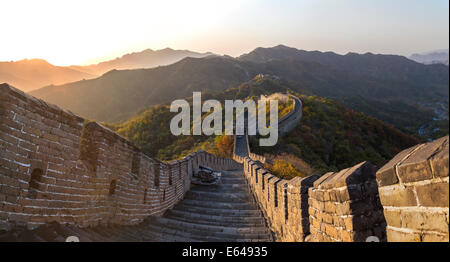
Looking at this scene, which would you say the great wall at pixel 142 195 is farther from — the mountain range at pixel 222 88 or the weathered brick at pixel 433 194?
the mountain range at pixel 222 88

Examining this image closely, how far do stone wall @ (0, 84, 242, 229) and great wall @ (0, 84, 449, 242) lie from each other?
0.5 inches

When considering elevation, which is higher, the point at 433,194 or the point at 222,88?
the point at 222,88

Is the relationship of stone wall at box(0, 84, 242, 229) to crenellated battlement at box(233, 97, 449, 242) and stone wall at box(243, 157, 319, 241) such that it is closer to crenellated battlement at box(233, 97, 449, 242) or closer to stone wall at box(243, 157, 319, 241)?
stone wall at box(243, 157, 319, 241)

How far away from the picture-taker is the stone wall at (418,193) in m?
1.67

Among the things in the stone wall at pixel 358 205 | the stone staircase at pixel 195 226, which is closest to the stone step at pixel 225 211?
the stone staircase at pixel 195 226

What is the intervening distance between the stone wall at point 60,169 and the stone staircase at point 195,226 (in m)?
0.17

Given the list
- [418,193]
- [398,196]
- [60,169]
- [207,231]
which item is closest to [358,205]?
[398,196]

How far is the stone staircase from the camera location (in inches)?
147

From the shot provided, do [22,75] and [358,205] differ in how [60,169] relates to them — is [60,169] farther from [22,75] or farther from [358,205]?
[22,75]

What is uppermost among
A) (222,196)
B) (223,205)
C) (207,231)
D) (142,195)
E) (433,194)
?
(433,194)

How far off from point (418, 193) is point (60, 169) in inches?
159

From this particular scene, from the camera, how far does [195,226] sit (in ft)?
23.6

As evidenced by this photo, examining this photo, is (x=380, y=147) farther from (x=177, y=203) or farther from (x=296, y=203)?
(x=296, y=203)

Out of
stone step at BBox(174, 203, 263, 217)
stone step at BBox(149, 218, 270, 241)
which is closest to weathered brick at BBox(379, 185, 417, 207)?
stone step at BBox(149, 218, 270, 241)
